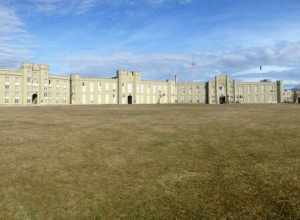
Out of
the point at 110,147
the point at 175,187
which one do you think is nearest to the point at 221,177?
the point at 175,187

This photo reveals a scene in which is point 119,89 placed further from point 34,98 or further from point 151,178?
point 151,178

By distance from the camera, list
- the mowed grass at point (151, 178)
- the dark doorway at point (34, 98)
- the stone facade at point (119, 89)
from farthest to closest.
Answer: the dark doorway at point (34, 98), the stone facade at point (119, 89), the mowed grass at point (151, 178)

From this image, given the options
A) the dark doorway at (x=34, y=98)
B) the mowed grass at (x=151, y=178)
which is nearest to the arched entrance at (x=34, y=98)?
the dark doorway at (x=34, y=98)

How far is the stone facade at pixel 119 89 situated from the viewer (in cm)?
8494

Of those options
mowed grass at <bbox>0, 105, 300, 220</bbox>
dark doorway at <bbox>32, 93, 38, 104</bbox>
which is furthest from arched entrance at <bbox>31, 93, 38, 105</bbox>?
mowed grass at <bbox>0, 105, 300, 220</bbox>

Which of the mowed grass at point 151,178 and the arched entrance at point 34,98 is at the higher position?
the arched entrance at point 34,98

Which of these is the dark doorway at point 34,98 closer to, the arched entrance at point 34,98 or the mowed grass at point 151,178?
the arched entrance at point 34,98

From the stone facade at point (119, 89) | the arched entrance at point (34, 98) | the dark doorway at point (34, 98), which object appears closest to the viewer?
the stone facade at point (119, 89)

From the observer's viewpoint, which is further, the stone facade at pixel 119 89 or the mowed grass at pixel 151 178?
the stone facade at pixel 119 89

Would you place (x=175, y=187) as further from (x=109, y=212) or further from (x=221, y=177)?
(x=109, y=212)

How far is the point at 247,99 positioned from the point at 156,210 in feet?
427

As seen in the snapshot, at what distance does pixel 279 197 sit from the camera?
669 cm

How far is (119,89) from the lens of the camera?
109750mm

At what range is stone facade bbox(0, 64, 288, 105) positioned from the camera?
84.9 metres
